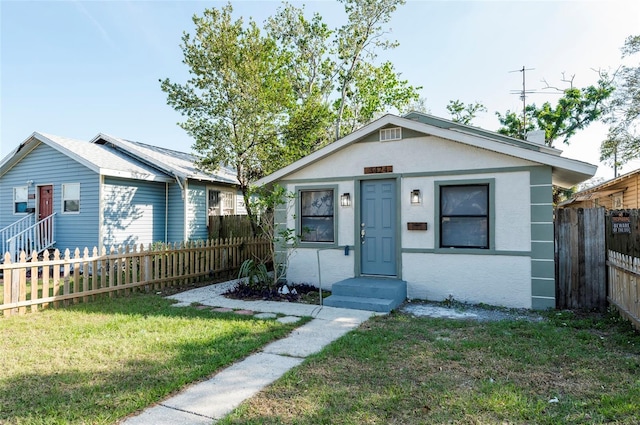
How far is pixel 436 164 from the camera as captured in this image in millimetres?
7230

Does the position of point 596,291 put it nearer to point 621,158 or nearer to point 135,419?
point 135,419

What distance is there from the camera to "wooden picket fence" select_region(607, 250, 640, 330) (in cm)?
483

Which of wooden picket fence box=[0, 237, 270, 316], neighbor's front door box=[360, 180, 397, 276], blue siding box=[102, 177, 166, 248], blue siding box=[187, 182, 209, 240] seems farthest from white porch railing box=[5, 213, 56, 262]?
neighbor's front door box=[360, 180, 397, 276]

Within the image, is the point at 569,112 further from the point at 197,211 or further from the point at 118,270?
the point at 118,270

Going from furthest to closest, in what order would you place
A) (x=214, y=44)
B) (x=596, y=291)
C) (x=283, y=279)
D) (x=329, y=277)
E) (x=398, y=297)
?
(x=214, y=44)
(x=283, y=279)
(x=329, y=277)
(x=398, y=297)
(x=596, y=291)

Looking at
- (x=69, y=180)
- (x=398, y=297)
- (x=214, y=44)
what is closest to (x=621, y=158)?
(x=398, y=297)

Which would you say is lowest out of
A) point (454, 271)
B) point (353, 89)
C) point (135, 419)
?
point (135, 419)

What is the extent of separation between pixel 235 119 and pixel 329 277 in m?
6.43

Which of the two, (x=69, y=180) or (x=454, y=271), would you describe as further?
(x=69, y=180)

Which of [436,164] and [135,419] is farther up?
[436,164]

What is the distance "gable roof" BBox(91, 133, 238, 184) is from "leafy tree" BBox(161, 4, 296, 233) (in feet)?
3.18

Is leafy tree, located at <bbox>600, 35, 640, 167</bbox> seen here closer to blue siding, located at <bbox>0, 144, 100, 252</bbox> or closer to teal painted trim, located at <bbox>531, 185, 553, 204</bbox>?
teal painted trim, located at <bbox>531, 185, 553, 204</bbox>

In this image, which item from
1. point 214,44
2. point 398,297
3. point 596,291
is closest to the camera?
point 596,291

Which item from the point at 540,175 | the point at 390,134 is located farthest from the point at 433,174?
the point at 540,175
